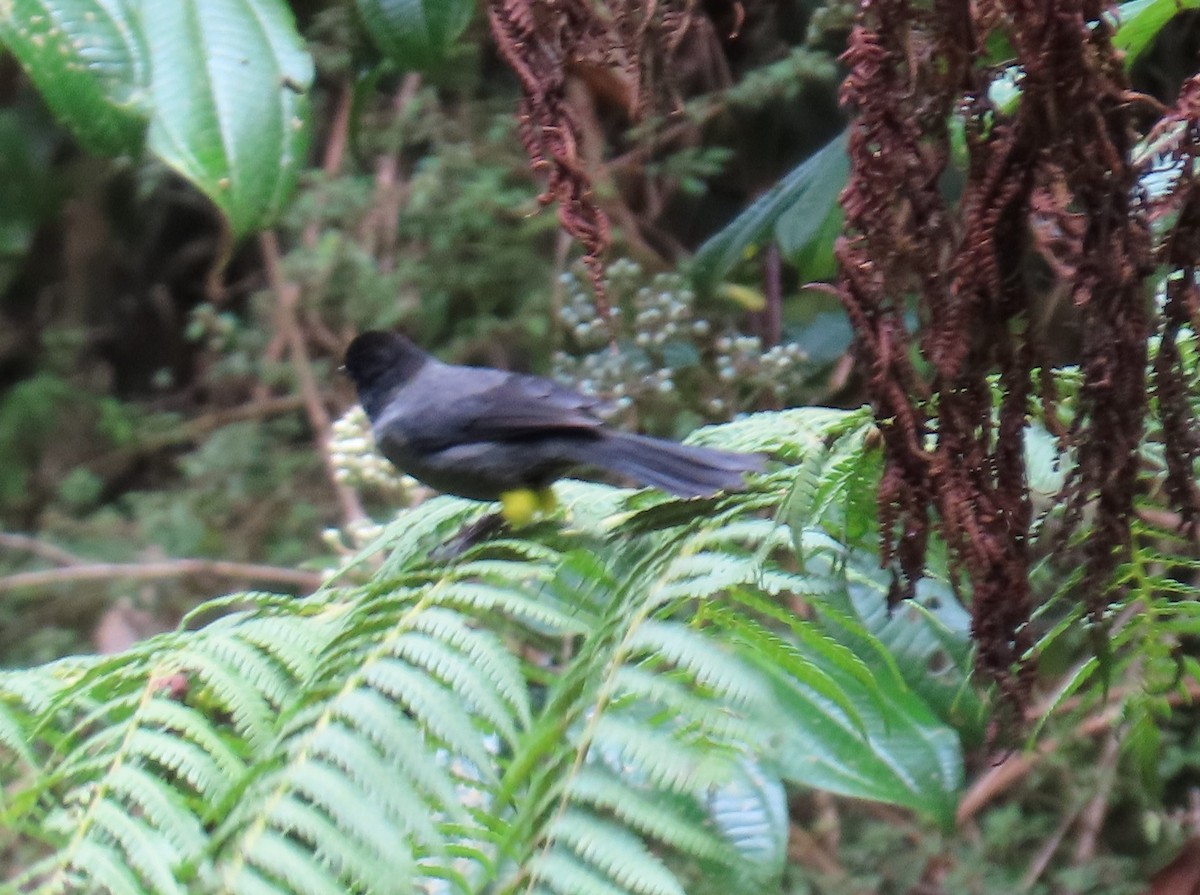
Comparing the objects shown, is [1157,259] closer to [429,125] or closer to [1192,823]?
[1192,823]

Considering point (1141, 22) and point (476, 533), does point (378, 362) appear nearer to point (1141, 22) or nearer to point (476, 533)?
point (476, 533)

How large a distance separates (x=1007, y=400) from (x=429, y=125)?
2848 mm

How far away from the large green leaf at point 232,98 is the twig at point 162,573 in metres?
2.08

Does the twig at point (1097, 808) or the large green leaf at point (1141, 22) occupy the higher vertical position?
the large green leaf at point (1141, 22)

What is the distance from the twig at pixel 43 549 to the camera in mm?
3773

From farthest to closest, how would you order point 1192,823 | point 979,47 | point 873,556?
point 1192,823, point 873,556, point 979,47

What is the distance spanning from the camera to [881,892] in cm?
271

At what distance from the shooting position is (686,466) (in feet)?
4.50

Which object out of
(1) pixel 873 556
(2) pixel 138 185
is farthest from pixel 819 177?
(2) pixel 138 185

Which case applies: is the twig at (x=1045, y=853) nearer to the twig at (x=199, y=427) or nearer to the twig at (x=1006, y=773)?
the twig at (x=1006, y=773)

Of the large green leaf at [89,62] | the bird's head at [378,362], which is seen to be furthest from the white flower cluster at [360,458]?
the large green leaf at [89,62]

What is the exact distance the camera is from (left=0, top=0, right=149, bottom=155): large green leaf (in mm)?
1267

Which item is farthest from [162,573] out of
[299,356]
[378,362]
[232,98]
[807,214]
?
[232,98]

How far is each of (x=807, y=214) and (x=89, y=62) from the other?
1252 millimetres
